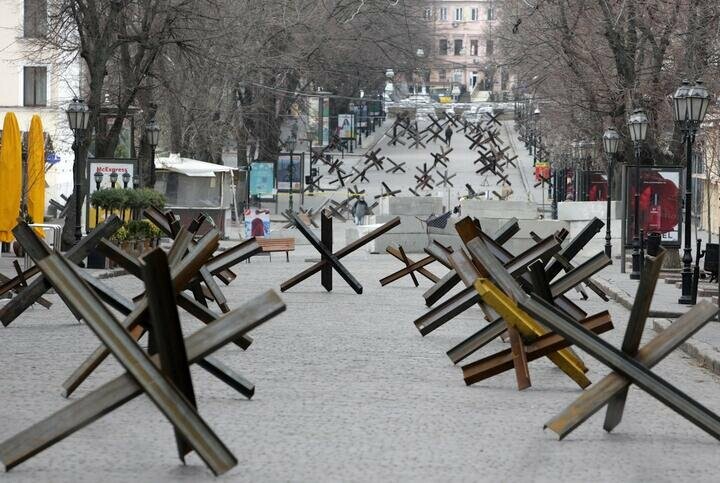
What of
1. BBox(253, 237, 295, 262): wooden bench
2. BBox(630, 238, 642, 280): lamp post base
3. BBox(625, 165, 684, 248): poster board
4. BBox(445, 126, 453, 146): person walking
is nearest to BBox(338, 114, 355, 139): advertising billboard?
BBox(445, 126, 453, 146): person walking

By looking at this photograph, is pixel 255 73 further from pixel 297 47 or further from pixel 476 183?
pixel 476 183

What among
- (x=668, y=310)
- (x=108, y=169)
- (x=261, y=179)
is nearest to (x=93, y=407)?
(x=668, y=310)

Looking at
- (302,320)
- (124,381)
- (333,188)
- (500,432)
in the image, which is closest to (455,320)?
(302,320)

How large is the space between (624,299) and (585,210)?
17.7 metres

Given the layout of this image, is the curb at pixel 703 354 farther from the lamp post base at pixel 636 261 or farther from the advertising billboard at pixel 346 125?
the advertising billboard at pixel 346 125

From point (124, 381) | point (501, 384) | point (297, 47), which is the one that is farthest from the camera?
point (297, 47)

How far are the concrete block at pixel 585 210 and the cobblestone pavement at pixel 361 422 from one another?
25251 mm

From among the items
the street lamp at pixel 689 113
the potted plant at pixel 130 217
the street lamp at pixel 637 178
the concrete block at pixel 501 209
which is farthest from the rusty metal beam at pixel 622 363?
the concrete block at pixel 501 209

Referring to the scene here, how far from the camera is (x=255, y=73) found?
64375mm

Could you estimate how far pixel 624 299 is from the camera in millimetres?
24984

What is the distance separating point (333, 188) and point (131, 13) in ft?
132

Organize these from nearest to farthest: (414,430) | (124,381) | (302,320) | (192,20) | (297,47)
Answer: (124,381), (414,430), (302,320), (192,20), (297,47)

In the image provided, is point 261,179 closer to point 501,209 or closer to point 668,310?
point 501,209

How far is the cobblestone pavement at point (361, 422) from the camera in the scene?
336 inches
